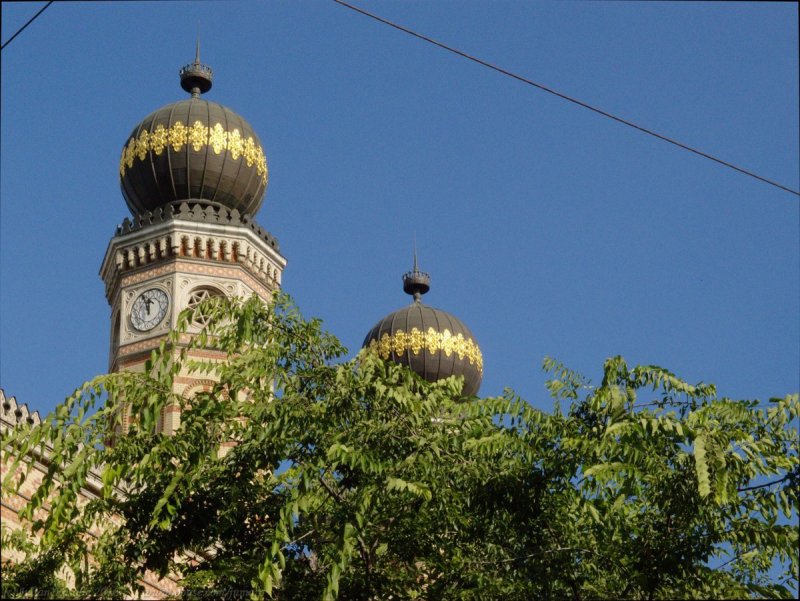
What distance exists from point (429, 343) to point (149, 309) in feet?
22.0

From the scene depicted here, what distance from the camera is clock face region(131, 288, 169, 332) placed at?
23766 mm

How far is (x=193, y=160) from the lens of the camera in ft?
80.3

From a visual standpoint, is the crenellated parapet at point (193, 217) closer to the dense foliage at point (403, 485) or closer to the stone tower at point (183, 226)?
the stone tower at point (183, 226)

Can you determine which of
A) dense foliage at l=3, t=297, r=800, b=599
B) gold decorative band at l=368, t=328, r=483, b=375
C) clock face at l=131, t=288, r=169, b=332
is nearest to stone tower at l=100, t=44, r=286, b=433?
clock face at l=131, t=288, r=169, b=332

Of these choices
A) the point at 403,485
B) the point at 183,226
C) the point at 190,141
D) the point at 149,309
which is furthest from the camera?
the point at 190,141

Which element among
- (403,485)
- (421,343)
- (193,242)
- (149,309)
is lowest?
(403,485)

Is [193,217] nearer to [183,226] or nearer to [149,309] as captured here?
[183,226]

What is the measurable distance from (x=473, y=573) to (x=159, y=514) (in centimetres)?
232

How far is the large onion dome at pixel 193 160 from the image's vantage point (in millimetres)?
24500

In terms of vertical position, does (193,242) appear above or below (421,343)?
below

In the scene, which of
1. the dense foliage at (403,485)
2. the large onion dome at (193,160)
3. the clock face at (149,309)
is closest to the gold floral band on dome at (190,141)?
the large onion dome at (193,160)

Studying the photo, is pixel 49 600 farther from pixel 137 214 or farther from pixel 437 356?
pixel 437 356

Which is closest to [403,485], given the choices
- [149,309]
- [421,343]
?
[149,309]

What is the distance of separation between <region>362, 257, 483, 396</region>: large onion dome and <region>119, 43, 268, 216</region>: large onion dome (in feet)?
15.9
